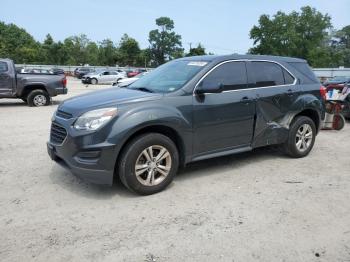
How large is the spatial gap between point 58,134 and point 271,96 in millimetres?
3307

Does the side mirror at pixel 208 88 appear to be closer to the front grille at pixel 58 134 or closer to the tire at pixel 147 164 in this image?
the tire at pixel 147 164

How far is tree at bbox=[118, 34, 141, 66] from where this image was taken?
84625mm

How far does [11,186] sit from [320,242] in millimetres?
3896

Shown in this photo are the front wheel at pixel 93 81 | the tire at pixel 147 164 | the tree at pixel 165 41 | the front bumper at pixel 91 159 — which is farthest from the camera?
the tree at pixel 165 41

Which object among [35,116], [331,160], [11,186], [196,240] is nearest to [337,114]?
[331,160]

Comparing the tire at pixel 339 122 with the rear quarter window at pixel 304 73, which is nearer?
the rear quarter window at pixel 304 73

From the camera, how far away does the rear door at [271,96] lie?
5668mm

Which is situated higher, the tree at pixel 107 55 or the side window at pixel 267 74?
the tree at pixel 107 55

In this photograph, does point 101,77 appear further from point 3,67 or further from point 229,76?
point 229,76

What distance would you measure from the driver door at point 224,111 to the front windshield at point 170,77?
10.1 inches

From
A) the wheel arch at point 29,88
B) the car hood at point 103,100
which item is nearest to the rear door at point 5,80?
the wheel arch at point 29,88

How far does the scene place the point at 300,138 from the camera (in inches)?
251

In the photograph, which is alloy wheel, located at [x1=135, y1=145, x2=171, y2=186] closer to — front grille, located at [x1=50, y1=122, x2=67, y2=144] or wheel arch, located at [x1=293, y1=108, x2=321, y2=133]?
front grille, located at [x1=50, y1=122, x2=67, y2=144]

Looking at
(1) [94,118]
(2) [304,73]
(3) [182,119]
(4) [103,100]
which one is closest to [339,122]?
(2) [304,73]
